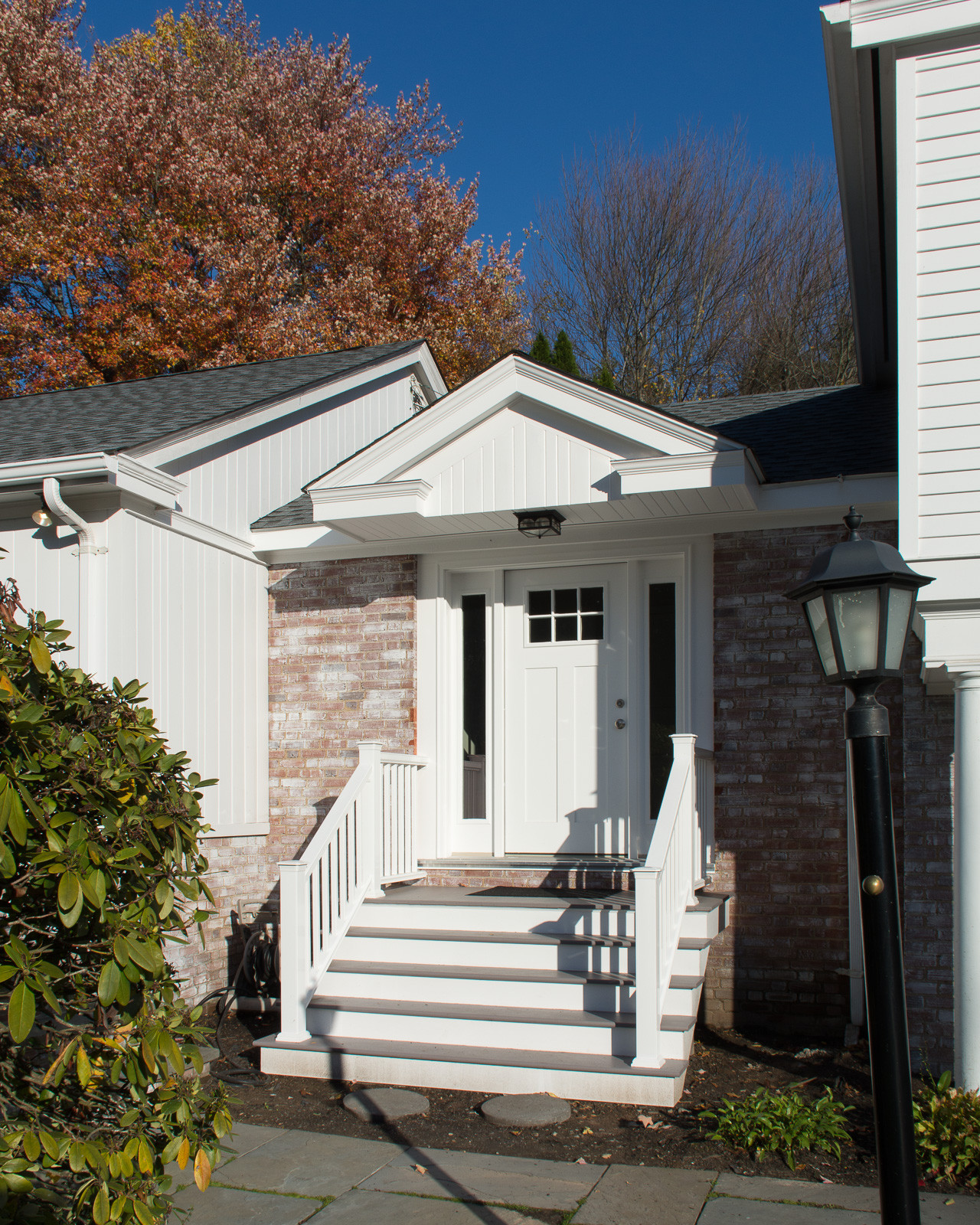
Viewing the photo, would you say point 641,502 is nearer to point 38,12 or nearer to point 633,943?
point 633,943

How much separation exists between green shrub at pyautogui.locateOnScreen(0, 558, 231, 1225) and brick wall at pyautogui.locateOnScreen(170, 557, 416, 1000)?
14.4 feet

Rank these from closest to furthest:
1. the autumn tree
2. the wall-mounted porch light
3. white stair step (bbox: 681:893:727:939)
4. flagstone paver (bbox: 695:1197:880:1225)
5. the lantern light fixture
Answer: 1. the lantern light fixture
2. flagstone paver (bbox: 695:1197:880:1225)
3. white stair step (bbox: 681:893:727:939)
4. the wall-mounted porch light
5. the autumn tree

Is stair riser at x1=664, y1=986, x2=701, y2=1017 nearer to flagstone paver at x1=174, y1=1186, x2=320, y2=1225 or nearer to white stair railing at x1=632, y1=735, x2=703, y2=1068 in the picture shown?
white stair railing at x1=632, y1=735, x2=703, y2=1068

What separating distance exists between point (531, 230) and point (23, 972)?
2182 centimetres

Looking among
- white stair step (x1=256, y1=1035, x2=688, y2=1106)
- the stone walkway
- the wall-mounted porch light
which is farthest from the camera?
the wall-mounted porch light

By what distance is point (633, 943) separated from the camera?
18.6ft

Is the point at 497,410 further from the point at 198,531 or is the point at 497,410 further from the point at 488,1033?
the point at 488,1033

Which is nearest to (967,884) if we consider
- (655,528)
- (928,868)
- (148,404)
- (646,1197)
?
(928,868)

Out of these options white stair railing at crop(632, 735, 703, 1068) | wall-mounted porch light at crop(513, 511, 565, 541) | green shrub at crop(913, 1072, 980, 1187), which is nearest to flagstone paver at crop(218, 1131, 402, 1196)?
white stair railing at crop(632, 735, 703, 1068)

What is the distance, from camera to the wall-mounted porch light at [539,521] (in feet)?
22.8

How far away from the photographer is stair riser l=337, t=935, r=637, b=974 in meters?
5.71

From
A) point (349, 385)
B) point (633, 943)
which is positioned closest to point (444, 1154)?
point (633, 943)

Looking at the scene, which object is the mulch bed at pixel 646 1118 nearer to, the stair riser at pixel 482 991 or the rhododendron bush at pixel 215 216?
the stair riser at pixel 482 991

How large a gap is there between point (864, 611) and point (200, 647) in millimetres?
5435
